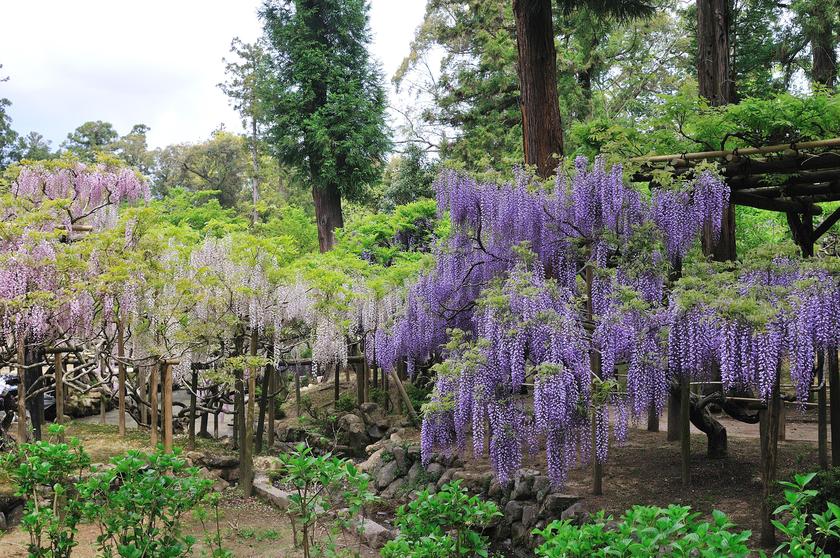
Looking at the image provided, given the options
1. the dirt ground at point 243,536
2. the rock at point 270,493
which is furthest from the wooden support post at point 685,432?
the rock at point 270,493

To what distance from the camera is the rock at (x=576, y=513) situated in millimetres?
6426

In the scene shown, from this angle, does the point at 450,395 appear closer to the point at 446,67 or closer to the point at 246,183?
the point at 446,67

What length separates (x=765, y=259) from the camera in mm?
6383

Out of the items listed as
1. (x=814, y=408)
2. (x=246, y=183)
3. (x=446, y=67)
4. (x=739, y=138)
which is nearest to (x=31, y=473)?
(x=739, y=138)

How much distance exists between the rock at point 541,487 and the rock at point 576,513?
0.41 meters

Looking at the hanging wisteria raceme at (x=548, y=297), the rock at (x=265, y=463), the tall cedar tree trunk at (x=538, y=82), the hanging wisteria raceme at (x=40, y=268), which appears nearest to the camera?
the hanging wisteria raceme at (x=548, y=297)

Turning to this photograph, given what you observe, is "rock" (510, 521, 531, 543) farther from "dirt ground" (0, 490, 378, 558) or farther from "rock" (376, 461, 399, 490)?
"rock" (376, 461, 399, 490)

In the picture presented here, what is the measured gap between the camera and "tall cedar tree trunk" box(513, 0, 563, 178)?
995 cm

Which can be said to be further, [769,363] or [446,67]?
[446,67]

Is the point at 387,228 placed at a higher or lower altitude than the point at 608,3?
lower

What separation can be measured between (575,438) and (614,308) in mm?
1280

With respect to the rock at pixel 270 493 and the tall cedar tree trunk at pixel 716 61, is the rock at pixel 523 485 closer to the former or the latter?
the rock at pixel 270 493

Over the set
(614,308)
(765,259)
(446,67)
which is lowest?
(614,308)

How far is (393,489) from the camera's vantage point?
9172 millimetres
